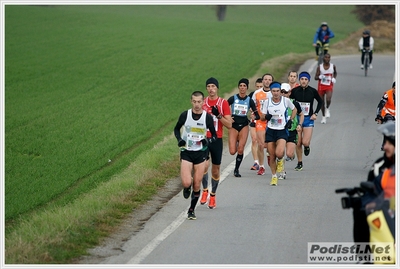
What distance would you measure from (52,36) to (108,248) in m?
47.5

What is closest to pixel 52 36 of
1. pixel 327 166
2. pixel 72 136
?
pixel 72 136

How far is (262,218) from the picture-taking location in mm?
12953

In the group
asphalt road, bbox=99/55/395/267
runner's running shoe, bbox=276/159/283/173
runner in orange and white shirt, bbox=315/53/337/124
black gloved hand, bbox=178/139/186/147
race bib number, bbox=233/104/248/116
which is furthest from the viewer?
runner in orange and white shirt, bbox=315/53/337/124

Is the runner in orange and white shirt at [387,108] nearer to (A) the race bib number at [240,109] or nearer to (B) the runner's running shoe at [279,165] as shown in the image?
(B) the runner's running shoe at [279,165]

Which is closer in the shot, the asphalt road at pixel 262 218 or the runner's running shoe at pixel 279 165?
the asphalt road at pixel 262 218

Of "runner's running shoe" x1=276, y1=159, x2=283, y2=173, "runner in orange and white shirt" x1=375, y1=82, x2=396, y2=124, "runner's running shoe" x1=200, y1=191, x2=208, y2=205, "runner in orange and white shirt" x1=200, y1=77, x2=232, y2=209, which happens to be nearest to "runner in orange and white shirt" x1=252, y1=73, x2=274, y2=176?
"runner's running shoe" x1=276, y1=159, x2=283, y2=173

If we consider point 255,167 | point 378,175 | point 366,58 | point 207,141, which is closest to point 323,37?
point 366,58

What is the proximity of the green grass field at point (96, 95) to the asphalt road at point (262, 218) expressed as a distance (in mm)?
971

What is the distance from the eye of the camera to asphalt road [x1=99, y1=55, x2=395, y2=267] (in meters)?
10.8

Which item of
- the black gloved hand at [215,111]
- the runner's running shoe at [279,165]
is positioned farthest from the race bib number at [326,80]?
the black gloved hand at [215,111]

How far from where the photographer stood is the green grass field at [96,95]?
54.3ft

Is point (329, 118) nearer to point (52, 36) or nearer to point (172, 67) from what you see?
point (172, 67)

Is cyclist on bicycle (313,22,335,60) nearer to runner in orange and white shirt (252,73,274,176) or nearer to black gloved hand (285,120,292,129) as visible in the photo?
runner in orange and white shirt (252,73,274,176)

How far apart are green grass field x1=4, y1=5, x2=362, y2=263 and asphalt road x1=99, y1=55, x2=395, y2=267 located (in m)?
0.97
